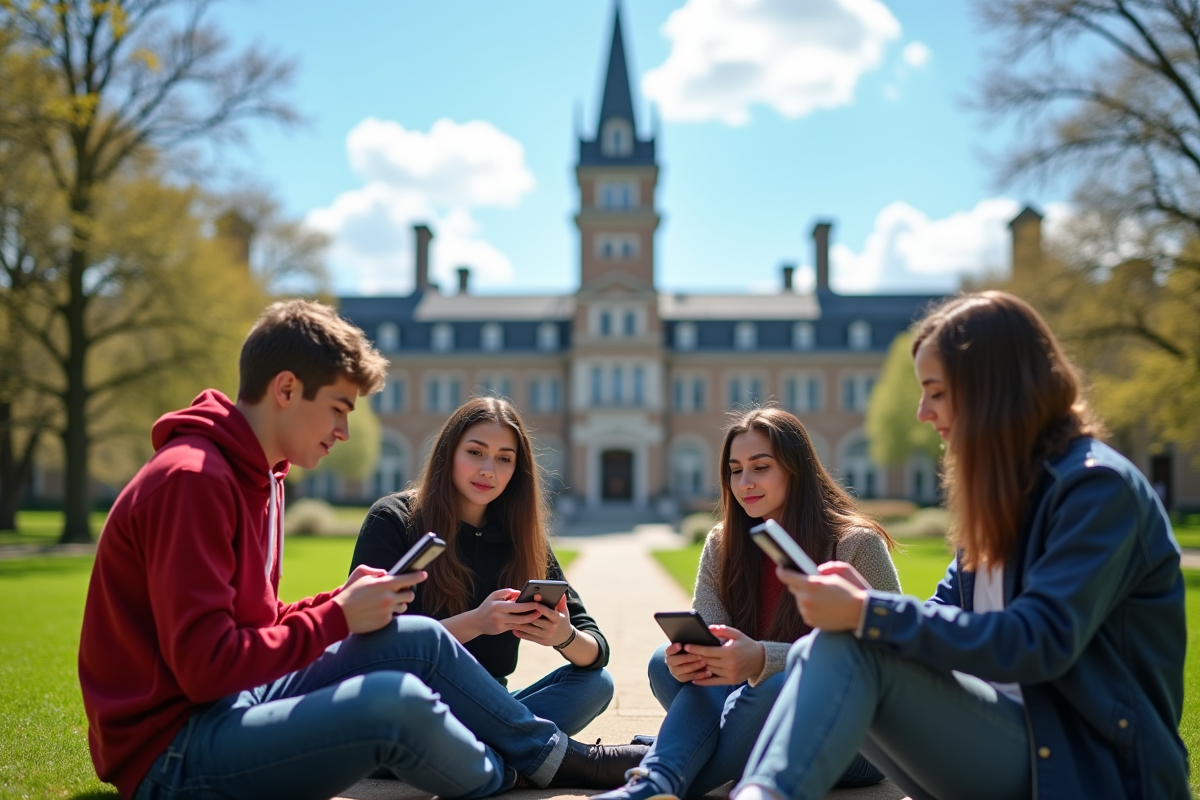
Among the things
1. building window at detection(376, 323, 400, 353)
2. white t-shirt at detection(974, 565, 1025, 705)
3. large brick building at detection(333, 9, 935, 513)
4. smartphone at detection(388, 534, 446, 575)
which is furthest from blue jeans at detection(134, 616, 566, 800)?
building window at detection(376, 323, 400, 353)

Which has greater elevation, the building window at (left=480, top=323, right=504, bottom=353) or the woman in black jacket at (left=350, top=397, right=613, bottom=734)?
the building window at (left=480, top=323, right=504, bottom=353)

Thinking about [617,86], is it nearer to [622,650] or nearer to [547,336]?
[547,336]

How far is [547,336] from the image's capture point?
44219 millimetres

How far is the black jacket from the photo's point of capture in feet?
11.7

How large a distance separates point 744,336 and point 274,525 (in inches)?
1648

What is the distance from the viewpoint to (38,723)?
446cm

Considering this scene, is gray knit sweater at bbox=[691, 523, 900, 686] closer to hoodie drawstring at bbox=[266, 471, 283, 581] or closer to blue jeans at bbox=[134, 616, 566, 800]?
blue jeans at bbox=[134, 616, 566, 800]

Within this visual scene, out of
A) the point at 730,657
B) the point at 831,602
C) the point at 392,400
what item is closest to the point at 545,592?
Answer: the point at 730,657

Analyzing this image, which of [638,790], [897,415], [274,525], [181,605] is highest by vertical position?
[897,415]

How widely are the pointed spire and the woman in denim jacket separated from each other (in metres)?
40.2

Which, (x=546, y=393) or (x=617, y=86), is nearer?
(x=617, y=86)

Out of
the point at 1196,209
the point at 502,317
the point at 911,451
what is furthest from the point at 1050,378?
the point at 502,317

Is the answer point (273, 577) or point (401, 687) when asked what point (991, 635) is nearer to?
point (401, 687)

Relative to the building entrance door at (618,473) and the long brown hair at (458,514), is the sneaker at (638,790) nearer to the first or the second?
the long brown hair at (458,514)
